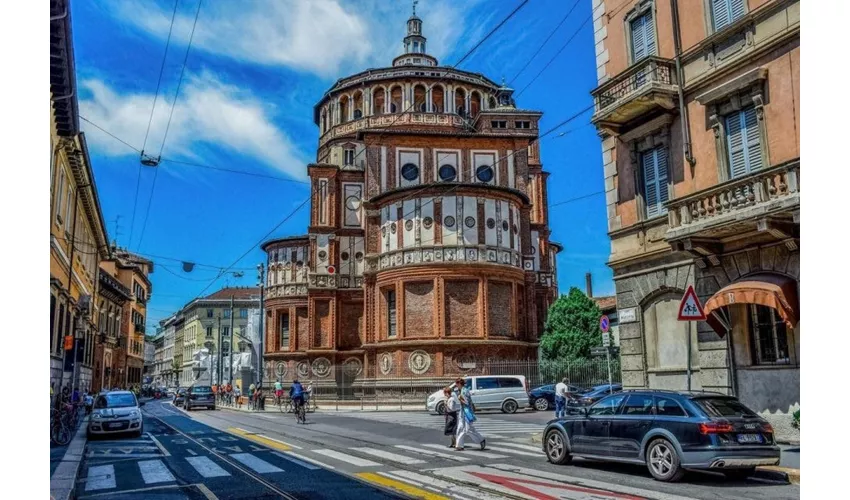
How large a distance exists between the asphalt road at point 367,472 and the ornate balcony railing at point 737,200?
15.5 feet

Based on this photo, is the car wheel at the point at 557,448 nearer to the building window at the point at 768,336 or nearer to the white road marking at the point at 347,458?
the white road marking at the point at 347,458

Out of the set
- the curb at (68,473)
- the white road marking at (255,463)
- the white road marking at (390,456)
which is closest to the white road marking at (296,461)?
A: the white road marking at (255,463)

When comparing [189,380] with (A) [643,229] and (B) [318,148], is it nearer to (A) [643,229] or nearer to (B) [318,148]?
(B) [318,148]

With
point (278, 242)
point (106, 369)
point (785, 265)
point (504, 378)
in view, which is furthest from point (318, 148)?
point (785, 265)

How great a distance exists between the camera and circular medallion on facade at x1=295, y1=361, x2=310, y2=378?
165 ft

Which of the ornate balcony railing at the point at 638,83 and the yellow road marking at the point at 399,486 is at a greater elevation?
the ornate balcony railing at the point at 638,83

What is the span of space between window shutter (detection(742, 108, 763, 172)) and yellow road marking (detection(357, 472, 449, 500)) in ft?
28.8

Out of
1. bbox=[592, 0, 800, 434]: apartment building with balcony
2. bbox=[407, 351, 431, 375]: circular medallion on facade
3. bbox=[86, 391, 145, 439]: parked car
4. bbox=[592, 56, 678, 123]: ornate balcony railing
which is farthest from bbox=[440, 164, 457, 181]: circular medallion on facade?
bbox=[592, 56, 678, 123]: ornate balcony railing

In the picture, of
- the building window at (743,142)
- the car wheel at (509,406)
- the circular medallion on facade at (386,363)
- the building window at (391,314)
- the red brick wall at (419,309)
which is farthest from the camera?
the building window at (391,314)

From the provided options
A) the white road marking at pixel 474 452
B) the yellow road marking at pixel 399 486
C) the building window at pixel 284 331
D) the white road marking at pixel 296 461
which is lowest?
the white road marking at pixel 474 452

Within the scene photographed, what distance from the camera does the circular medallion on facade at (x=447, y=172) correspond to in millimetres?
46291

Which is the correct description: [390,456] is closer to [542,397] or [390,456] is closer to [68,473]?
[68,473]

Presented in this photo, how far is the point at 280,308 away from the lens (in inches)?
2167

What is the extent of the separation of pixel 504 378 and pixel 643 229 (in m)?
17.0
